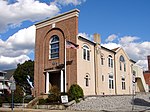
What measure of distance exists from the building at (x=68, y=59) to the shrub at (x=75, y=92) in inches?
62.5

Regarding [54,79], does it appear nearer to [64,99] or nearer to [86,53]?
[86,53]

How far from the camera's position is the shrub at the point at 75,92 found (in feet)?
109

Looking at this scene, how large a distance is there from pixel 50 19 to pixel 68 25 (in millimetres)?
4259

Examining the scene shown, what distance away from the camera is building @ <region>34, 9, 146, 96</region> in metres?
37.4

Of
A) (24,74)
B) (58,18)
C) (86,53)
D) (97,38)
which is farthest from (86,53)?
(24,74)

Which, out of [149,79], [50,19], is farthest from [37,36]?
[149,79]

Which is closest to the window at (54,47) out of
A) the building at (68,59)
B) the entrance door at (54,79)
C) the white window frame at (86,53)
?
the building at (68,59)

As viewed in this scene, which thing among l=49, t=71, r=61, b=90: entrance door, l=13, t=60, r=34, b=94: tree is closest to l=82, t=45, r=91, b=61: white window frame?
l=49, t=71, r=61, b=90: entrance door

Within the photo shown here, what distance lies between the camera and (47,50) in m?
41.4

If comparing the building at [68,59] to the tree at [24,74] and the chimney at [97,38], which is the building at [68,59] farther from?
the tree at [24,74]

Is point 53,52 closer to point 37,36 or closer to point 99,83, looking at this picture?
point 37,36

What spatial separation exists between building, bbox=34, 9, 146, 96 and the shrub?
1.59 metres

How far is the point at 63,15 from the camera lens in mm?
39812

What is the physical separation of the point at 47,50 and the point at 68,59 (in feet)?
16.7
